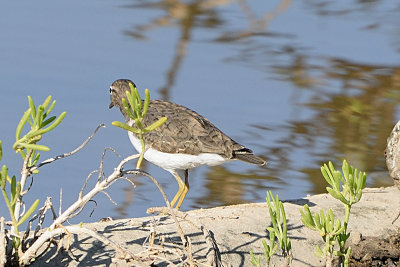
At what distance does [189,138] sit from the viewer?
8141mm

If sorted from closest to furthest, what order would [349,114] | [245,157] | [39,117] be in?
[39,117] → [245,157] → [349,114]

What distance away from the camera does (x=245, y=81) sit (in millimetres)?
11391

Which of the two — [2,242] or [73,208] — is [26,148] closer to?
[73,208]

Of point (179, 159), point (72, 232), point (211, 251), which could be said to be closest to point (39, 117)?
point (72, 232)

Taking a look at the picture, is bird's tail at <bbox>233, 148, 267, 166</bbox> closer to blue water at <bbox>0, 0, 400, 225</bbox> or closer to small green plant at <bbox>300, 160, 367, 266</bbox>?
blue water at <bbox>0, 0, 400, 225</bbox>

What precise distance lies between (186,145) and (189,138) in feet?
0.21

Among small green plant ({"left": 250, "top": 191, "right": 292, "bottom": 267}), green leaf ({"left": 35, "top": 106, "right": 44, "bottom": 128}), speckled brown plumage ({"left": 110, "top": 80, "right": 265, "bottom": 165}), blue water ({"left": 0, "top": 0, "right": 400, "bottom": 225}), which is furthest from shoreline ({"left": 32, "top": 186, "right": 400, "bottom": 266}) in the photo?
blue water ({"left": 0, "top": 0, "right": 400, "bottom": 225})

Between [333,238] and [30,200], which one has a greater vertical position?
[333,238]

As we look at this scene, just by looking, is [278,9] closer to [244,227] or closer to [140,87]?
[140,87]

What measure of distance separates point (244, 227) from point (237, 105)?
12.6 ft

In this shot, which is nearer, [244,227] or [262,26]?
[244,227]

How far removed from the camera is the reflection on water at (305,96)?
9.23 meters

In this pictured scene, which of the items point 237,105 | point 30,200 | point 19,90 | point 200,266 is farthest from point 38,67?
point 200,266

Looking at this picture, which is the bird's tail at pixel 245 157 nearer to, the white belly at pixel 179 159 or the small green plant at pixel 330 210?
the white belly at pixel 179 159
